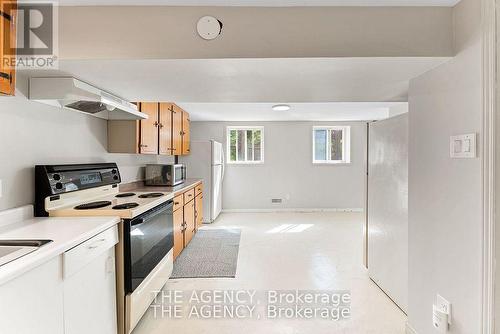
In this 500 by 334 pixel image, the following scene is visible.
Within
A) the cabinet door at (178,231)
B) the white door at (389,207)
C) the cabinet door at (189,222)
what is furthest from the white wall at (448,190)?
the cabinet door at (189,222)

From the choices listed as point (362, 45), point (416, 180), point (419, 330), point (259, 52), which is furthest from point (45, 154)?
point (419, 330)

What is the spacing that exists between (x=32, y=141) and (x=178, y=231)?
6.20 ft

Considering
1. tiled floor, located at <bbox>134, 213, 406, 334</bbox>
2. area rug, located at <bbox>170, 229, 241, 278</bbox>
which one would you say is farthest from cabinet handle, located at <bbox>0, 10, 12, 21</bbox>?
area rug, located at <bbox>170, 229, 241, 278</bbox>

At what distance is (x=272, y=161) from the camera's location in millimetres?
6324

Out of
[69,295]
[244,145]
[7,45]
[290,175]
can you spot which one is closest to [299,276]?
[69,295]

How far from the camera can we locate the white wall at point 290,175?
6.30 meters

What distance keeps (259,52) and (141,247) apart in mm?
1565

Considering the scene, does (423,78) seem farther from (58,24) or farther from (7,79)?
(7,79)

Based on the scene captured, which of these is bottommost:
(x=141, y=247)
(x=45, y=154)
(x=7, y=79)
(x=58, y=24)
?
(x=141, y=247)

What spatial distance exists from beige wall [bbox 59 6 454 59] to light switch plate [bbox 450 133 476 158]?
1.62 ft

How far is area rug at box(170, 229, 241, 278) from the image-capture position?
118 inches

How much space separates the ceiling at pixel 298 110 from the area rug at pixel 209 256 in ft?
6.79

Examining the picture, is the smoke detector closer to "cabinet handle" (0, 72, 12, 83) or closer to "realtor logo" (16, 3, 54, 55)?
"realtor logo" (16, 3, 54, 55)

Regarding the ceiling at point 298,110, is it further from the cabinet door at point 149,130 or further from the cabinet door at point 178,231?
the cabinet door at point 178,231
